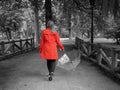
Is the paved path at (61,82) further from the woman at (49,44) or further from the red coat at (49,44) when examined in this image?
the red coat at (49,44)

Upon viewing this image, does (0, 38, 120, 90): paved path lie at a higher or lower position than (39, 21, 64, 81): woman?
lower

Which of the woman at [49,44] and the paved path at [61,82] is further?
the woman at [49,44]

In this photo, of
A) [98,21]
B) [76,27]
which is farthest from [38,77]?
[76,27]

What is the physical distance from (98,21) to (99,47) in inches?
362

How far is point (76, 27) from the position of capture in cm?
3409

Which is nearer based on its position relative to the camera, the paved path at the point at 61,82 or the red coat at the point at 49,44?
the paved path at the point at 61,82

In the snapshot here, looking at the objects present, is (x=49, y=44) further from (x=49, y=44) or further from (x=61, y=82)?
(x=61, y=82)

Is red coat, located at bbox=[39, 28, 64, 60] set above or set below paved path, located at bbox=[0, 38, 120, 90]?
above

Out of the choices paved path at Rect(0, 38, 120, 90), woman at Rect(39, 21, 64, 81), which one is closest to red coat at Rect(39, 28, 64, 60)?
woman at Rect(39, 21, 64, 81)

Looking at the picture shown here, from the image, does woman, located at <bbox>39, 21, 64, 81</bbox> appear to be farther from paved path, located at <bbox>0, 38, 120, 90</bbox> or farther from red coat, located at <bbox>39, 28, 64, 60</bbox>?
paved path, located at <bbox>0, 38, 120, 90</bbox>

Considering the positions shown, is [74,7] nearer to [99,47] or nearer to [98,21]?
[98,21]

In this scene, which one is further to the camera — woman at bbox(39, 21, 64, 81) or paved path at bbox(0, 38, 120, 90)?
woman at bbox(39, 21, 64, 81)

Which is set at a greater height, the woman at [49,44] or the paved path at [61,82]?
the woman at [49,44]

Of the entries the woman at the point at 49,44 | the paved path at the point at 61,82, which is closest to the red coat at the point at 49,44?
the woman at the point at 49,44
